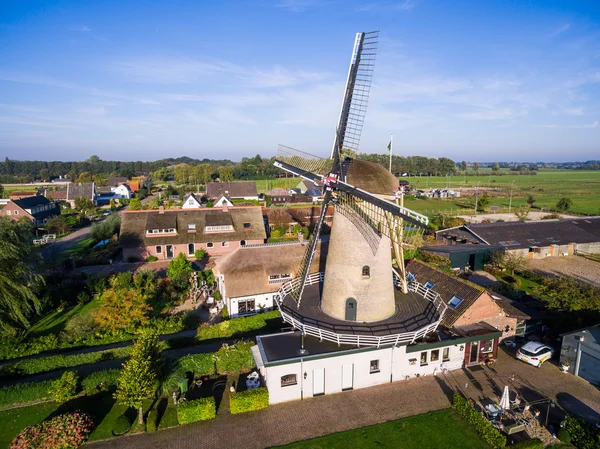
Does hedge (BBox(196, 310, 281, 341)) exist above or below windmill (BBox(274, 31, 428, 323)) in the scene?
below

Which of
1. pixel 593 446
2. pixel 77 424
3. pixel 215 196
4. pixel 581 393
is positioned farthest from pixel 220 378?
pixel 215 196

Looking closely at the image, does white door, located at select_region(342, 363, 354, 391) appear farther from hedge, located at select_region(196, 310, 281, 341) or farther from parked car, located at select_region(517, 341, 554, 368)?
parked car, located at select_region(517, 341, 554, 368)

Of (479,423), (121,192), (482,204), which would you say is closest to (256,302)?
(479,423)

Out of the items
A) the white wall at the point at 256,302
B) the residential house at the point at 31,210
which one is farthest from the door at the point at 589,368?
the residential house at the point at 31,210

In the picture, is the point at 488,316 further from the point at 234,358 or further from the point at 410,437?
the point at 234,358

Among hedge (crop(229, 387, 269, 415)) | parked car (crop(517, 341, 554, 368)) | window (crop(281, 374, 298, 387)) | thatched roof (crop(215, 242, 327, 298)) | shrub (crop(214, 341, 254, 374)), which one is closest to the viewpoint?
hedge (crop(229, 387, 269, 415))

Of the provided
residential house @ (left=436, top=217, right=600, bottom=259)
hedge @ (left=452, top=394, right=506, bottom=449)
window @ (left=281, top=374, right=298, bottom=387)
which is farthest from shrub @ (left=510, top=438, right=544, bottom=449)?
residential house @ (left=436, top=217, right=600, bottom=259)

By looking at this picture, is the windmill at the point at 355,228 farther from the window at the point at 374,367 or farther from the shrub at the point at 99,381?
the shrub at the point at 99,381
